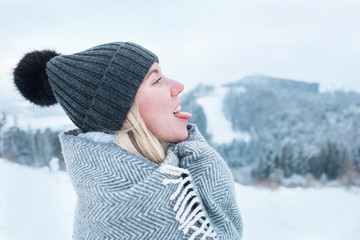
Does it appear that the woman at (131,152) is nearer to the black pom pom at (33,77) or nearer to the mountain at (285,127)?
the black pom pom at (33,77)

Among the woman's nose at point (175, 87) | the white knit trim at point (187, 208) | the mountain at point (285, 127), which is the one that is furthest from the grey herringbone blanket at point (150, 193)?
the mountain at point (285, 127)

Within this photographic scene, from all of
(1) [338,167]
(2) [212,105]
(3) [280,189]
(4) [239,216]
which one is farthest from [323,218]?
(2) [212,105]

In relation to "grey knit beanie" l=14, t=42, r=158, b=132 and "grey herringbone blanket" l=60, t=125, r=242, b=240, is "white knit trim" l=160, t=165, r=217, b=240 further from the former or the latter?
"grey knit beanie" l=14, t=42, r=158, b=132

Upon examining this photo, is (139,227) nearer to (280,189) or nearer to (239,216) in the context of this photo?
(239,216)

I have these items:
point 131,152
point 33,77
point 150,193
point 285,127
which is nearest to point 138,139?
point 131,152

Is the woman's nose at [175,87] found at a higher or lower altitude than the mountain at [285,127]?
higher

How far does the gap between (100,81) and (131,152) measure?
0.28 metres

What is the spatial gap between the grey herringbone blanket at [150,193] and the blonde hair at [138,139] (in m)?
0.05

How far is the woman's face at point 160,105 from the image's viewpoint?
1108 millimetres

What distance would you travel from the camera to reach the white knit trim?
0.93 m

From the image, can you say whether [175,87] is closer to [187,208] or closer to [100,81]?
[100,81]

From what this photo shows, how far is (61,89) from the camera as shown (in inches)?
45.6

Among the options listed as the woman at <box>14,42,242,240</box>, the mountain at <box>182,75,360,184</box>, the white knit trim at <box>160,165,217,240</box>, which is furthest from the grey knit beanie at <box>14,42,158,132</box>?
the mountain at <box>182,75,360,184</box>

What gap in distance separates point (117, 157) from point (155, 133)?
19 cm
